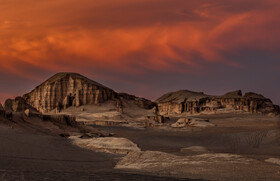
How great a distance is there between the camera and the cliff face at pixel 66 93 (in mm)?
136000

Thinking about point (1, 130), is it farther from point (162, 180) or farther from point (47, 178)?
point (162, 180)

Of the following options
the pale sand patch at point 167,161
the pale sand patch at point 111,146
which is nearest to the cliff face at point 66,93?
the pale sand patch at point 111,146

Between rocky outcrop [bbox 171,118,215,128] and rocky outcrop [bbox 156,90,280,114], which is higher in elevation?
rocky outcrop [bbox 156,90,280,114]

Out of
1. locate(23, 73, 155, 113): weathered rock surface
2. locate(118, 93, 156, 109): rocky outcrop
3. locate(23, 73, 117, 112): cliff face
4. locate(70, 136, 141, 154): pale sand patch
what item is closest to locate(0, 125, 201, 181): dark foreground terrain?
locate(70, 136, 141, 154): pale sand patch

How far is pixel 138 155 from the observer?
17.2m

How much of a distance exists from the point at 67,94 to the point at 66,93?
6.09 ft

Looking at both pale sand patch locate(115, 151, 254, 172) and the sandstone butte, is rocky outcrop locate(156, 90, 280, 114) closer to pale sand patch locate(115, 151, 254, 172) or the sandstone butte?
the sandstone butte

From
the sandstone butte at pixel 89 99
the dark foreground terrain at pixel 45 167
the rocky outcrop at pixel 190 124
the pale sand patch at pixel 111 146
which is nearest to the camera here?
the dark foreground terrain at pixel 45 167

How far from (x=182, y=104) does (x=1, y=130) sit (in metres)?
132

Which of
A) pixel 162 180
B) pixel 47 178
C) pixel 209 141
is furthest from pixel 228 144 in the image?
pixel 47 178

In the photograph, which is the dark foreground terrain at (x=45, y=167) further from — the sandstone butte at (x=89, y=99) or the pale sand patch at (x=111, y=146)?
the sandstone butte at (x=89, y=99)

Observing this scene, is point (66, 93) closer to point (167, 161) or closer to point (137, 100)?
point (137, 100)

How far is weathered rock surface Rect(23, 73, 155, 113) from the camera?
13588cm

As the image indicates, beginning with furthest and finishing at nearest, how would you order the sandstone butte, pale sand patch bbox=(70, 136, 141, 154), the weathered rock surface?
the sandstone butte < the weathered rock surface < pale sand patch bbox=(70, 136, 141, 154)
